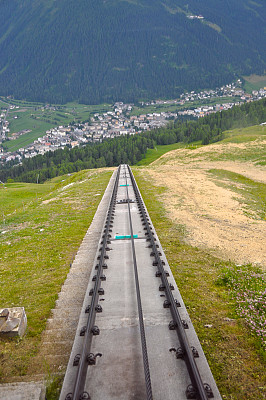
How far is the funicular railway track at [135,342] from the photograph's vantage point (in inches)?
206

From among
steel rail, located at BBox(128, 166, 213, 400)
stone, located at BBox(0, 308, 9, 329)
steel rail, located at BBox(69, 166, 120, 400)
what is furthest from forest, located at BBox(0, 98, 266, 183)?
stone, located at BBox(0, 308, 9, 329)

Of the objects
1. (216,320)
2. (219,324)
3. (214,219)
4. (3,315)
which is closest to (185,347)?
(219,324)

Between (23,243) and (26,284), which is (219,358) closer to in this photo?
(26,284)

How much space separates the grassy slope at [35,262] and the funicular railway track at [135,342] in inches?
66.3

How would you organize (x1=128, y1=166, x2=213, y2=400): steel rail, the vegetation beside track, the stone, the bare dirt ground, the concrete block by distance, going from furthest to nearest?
the bare dirt ground
the stone
the concrete block
the vegetation beside track
(x1=128, y1=166, x2=213, y2=400): steel rail

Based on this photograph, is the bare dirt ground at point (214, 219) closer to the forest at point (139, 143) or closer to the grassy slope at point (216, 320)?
the grassy slope at point (216, 320)

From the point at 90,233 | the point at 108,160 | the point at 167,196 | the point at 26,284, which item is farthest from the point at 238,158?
the point at 108,160

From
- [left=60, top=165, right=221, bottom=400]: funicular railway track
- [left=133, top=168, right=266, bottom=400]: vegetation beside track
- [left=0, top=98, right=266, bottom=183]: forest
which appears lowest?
[left=133, top=168, right=266, bottom=400]: vegetation beside track

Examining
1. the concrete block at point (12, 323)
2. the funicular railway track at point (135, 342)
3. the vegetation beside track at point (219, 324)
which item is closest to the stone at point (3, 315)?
the concrete block at point (12, 323)

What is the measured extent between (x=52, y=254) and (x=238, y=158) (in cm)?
4981

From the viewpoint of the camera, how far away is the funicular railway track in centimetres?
523

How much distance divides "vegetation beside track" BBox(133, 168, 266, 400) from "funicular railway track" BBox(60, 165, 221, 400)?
693 millimetres

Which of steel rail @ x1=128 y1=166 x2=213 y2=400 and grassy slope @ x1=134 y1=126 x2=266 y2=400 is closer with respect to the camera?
steel rail @ x1=128 y1=166 x2=213 y2=400

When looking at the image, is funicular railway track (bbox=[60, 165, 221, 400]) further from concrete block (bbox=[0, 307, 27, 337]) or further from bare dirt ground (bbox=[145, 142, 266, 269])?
bare dirt ground (bbox=[145, 142, 266, 269])
